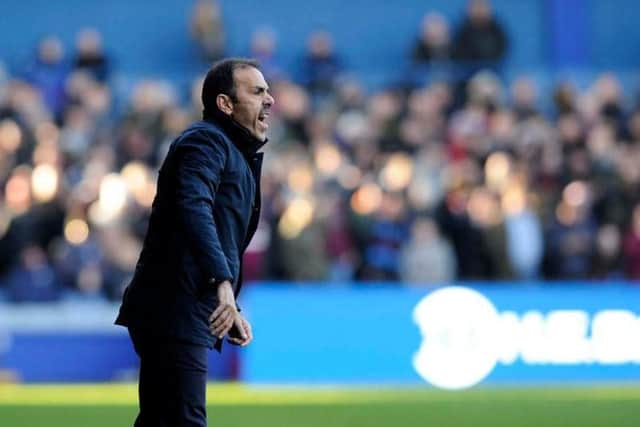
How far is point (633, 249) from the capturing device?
1881 cm

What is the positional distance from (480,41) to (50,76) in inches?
263

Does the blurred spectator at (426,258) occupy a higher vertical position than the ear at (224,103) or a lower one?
higher

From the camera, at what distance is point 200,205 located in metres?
6.46

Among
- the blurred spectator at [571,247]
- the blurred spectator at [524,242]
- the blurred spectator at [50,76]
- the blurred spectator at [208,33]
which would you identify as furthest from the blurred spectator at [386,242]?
the blurred spectator at [208,33]

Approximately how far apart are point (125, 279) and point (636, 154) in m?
6.94

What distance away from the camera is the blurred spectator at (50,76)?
2178cm

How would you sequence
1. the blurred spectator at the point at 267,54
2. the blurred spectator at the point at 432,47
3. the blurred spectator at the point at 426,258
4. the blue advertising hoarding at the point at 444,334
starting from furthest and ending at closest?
1. the blurred spectator at the point at 432,47
2. the blurred spectator at the point at 267,54
3. the blurred spectator at the point at 426,258
4. the blue advertising hoarding at the point at 444,334

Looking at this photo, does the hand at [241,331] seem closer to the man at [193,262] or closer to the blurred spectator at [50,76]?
the man at [193,262]

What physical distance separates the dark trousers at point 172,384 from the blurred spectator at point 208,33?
707 inches

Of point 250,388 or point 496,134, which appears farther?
point 496,134

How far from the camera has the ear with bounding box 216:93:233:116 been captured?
6.88m

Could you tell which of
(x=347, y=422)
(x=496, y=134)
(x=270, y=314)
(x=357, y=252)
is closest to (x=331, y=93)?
(x=496, y=134)

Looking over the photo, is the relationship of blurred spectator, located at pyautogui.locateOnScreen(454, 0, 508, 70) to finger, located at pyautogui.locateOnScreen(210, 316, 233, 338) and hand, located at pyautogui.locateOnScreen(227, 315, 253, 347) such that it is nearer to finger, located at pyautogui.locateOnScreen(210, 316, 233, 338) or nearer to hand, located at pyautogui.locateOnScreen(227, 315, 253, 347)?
hand, located at pyautogui.locateOnScreen(227, 315, 253, 347)

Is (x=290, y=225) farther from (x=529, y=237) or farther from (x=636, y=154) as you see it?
(x=636, y=154)
